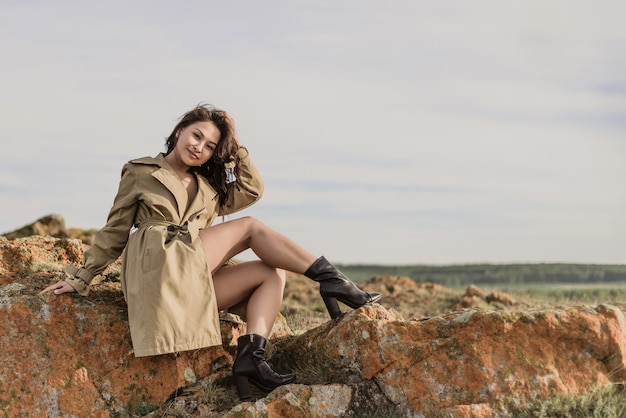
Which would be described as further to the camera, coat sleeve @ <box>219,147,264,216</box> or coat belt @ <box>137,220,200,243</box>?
coat sleeve @ <box>219,147,264,216</box>

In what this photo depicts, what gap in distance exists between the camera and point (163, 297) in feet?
18.3

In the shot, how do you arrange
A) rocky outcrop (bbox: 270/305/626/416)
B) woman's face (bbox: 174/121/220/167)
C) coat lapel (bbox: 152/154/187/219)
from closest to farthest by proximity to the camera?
rocky outcrop (bbox: 270/305/626/416) → coat lapel (bbox: 152/154/187/219) → woman's face (bbox: 174/121/220/167)

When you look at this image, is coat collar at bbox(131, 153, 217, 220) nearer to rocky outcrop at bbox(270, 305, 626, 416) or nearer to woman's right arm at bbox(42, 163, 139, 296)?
woman's right arm at bbox(42, 163, 139, 296)

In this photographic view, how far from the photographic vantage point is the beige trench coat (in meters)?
5.58

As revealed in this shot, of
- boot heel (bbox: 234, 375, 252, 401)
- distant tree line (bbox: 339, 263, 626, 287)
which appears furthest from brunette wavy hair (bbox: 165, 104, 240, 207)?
distant tree line (bbox: 339, 263, 626, 287)

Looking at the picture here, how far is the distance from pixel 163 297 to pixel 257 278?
2.85ft

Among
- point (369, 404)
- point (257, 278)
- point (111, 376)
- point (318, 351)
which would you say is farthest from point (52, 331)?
point (369, 404)

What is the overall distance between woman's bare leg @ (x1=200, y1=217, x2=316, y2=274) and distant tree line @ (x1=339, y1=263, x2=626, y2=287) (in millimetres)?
13251

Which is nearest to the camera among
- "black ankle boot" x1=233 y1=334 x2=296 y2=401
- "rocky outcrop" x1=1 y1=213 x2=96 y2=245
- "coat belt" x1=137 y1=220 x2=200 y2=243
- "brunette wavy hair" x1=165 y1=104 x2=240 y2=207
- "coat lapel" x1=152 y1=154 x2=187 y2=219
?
"black ankle boot" x1=233 y1=334 x2=296 y2=401

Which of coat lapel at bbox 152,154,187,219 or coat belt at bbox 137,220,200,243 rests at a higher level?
coat lapel at bbox 152,154,187,219

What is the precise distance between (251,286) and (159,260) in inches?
34.1

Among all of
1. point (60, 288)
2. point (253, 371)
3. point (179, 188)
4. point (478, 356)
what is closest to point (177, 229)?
point (179, 188)

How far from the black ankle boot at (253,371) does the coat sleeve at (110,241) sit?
130 cm

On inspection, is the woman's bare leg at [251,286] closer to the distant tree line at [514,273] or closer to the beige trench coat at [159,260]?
the beige trench coat at [159,260]
